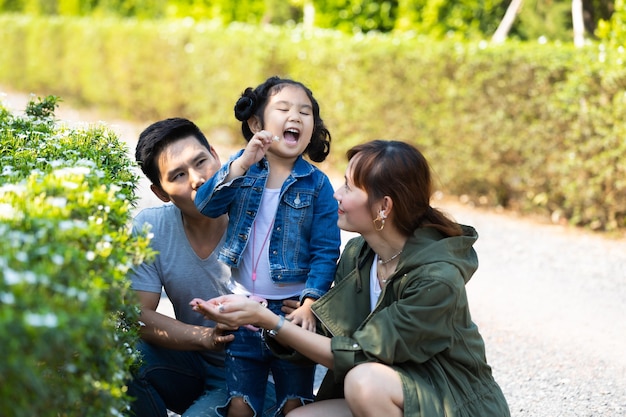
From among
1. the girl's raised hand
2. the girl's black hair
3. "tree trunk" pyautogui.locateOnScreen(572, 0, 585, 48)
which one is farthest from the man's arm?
"tree trunk" pyautogui.locateOnScreen(572, 0, 585, 48)

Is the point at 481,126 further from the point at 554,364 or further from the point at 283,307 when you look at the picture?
the point at 283,307

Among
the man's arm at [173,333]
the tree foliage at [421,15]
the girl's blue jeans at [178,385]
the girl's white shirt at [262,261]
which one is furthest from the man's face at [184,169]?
the tree foliage at [421,15]

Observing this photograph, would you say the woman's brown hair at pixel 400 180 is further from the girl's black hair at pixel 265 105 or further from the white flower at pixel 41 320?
the white flower at pixel 41 320

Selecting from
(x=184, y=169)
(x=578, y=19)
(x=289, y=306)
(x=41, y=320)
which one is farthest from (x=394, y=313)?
(x=578, y=19)

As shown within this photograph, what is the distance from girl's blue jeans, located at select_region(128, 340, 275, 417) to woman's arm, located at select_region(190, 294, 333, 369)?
46 centimetres

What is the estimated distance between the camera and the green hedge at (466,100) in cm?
817

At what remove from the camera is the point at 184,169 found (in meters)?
3.63

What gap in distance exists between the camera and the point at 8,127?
3969 millimetres

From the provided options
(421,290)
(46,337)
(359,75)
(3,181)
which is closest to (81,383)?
(46,337)

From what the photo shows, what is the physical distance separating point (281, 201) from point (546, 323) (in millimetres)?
3111

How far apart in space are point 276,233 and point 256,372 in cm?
54

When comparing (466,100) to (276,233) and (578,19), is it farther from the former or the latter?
(276,233)

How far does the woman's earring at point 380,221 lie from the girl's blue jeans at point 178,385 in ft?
2.58

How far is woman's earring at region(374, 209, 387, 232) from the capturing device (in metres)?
3.21
